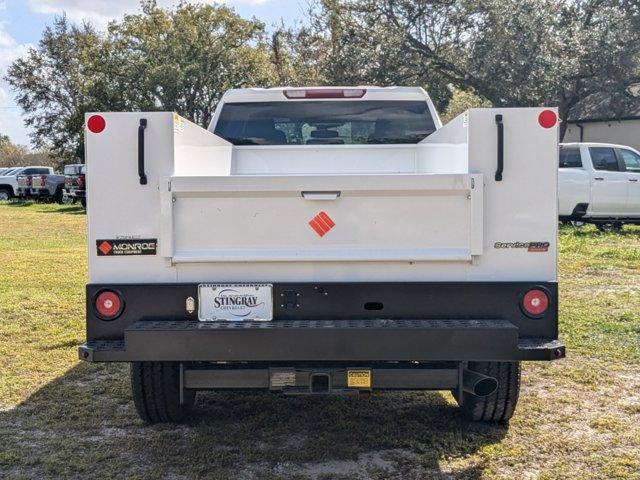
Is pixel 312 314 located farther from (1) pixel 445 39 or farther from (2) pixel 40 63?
(2) pixel 40 63

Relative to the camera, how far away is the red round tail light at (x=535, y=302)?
3816 mm

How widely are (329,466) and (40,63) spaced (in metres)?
47.9

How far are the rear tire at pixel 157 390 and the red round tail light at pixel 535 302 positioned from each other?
6.52 ft

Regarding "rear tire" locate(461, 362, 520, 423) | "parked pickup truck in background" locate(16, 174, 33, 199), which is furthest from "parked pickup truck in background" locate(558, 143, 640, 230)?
"parked pickup truck in background" locate(16, 174, 33, 199)

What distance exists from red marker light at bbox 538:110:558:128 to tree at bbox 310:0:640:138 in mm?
19228

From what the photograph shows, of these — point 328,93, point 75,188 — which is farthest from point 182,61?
point 328,93

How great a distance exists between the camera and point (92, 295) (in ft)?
12.6

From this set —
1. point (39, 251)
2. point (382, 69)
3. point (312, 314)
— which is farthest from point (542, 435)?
point (382, 69)

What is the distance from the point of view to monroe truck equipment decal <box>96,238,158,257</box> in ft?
12.5

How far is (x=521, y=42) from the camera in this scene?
22094 millimetres

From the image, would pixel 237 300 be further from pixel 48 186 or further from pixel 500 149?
pixel 48 186

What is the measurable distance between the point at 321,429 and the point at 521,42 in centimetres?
1978

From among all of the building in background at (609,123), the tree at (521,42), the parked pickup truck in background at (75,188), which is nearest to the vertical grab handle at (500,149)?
the tree at (521,42)

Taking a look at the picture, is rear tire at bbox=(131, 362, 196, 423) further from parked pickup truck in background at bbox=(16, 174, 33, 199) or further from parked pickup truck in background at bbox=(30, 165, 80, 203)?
parked pickup truck in background at bbox=(16, 174, 33, 199)
